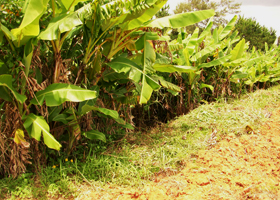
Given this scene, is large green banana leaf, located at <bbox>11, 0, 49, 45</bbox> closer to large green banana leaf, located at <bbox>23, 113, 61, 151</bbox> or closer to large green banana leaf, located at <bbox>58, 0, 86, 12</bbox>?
large green banana leaf, located at <bbox>58, 0, 86, 12</bbox>

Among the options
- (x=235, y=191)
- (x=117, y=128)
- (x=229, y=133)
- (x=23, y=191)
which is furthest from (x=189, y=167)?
(x=23, y=191)

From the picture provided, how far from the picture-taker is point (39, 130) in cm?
244

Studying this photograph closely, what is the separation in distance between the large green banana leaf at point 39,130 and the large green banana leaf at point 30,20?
910 millimetres

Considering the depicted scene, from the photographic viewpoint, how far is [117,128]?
4.06 metres

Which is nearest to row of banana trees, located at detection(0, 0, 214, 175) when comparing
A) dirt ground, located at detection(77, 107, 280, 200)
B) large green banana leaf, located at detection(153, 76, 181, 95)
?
large green banana leaf, located at detection(153, 76, 181, 95)

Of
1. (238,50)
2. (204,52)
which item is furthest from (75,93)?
(238,50)

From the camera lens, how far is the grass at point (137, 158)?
8.54ft

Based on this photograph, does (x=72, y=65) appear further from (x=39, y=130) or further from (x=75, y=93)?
(x=39, y=130)

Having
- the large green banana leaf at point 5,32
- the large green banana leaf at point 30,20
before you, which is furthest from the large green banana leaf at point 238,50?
the large green banana leaf at point 5,32

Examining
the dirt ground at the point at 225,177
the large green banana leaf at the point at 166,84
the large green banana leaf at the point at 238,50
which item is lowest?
the dirt ground at the point at 225,177

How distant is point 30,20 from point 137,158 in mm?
2164

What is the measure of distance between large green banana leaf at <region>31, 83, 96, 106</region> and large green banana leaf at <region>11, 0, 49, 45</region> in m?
0.62

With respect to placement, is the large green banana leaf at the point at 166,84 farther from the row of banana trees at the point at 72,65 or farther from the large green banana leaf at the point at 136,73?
the large green banana leaf at the point at 136,73

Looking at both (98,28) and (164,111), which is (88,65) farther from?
(164,111)
